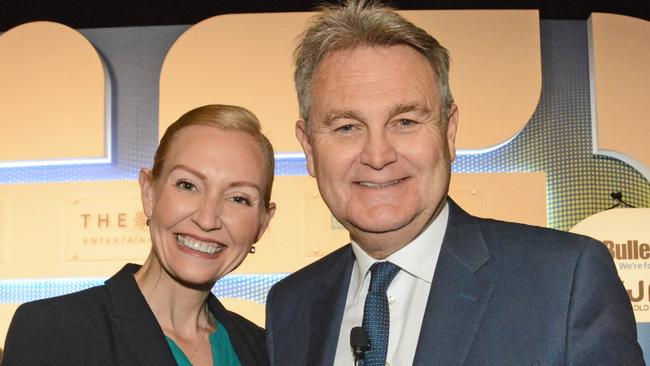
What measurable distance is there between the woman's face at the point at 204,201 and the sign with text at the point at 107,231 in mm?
2434

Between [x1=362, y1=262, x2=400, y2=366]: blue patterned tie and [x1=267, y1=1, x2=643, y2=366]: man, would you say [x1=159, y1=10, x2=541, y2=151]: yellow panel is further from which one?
[x1=362, y1=262, x2=400, y2=366]: blue patterned tie

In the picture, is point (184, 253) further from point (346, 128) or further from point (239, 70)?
point (239, 70)

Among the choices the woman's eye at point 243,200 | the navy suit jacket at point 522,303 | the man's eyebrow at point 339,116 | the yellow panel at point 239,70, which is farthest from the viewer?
the yellow panel at point 239,70

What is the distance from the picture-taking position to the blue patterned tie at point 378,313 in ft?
7.29

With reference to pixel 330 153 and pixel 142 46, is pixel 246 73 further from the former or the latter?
pixel 330 153

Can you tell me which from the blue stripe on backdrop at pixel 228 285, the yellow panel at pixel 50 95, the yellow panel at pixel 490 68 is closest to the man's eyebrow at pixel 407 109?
the yellow panel at pixel 490 68

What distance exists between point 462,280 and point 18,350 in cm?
140

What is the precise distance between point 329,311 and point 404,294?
343 mm

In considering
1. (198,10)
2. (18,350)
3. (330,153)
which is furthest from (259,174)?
(198,10)

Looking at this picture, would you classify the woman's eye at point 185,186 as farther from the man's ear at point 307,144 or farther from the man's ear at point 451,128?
the man's ear at point 451,128

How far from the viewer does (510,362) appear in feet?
6.63

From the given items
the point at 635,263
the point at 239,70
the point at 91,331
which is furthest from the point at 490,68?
the point at 91,331

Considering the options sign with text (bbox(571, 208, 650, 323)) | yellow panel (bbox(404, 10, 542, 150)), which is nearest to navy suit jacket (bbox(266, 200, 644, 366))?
yellow panel (bbox(404, 10, 542, 150))

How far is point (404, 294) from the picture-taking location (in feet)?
7.66
